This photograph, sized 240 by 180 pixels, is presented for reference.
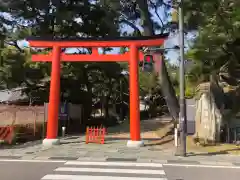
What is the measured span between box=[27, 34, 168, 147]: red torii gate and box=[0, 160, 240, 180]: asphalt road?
215 inches

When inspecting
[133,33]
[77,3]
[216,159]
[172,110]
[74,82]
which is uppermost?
[77,3]

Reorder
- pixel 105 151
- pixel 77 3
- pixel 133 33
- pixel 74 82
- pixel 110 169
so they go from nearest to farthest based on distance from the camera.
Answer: pixel 110 169 → pixel 105 151 → pixel 133 33 → pixel 77 3 → pixel 74 82

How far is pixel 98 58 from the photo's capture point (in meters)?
18.9

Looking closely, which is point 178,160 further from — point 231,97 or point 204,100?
point 231,97

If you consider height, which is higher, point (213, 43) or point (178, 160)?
point (213, 43)

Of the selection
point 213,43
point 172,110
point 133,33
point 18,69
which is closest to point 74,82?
point 18,69

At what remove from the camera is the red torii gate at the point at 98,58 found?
18.2m

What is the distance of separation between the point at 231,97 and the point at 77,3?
1429 centimetres

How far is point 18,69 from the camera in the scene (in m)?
26.3

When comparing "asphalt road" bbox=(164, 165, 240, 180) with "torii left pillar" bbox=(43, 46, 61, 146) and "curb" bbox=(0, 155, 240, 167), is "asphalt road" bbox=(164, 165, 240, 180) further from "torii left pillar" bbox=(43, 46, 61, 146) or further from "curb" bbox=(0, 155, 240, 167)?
"torii left pillar" bbox=(43, 46, 61, 146)

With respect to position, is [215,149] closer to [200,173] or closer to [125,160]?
[125,160]

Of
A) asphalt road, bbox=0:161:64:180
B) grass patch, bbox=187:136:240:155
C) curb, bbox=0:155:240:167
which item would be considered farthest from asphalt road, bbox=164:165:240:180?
grass patch, bbox=187:136:240:155

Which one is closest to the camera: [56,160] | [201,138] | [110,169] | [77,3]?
[110,169]

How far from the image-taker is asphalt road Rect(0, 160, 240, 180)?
10.0 meters
